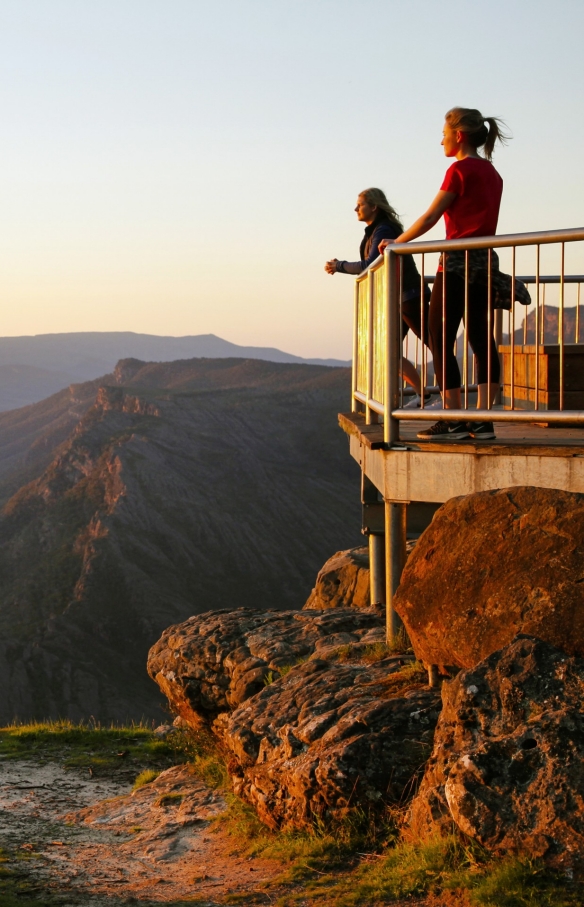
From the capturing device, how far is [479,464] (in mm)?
5383

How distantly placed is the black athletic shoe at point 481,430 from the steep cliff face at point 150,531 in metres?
46.6

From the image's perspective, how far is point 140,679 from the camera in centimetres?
5519

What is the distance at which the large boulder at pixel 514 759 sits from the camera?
3.88m

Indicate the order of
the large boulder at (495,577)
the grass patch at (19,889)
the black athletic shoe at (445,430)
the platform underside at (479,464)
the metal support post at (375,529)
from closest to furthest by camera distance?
1. the large boulder at (495,577)
2. the grass patch at (19,889)
3. the platform underside at (479,464)
4. the black athletic shoe at (445,430)
5. the metal support post at (375,529)

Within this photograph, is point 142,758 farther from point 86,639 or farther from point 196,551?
point 196,551

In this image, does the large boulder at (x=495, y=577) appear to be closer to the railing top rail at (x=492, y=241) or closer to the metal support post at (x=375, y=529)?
the railing top rail at (x=492, y=241)

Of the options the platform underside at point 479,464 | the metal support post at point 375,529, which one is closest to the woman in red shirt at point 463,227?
the platform underside at point 479,464

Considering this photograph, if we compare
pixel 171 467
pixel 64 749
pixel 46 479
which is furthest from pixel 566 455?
pixel 46 479

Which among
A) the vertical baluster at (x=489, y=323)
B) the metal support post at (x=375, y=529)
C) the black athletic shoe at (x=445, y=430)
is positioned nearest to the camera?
the vertical baluster at (x=489, y=323)

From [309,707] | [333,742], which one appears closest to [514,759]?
[333,742]

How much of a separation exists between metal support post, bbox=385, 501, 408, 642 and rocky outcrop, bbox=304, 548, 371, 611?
4895mm

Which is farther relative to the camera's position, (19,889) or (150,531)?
(150,531)

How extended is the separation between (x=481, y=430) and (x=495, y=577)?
1.17m

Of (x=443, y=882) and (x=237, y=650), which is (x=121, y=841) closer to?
(x=237, y=650)
